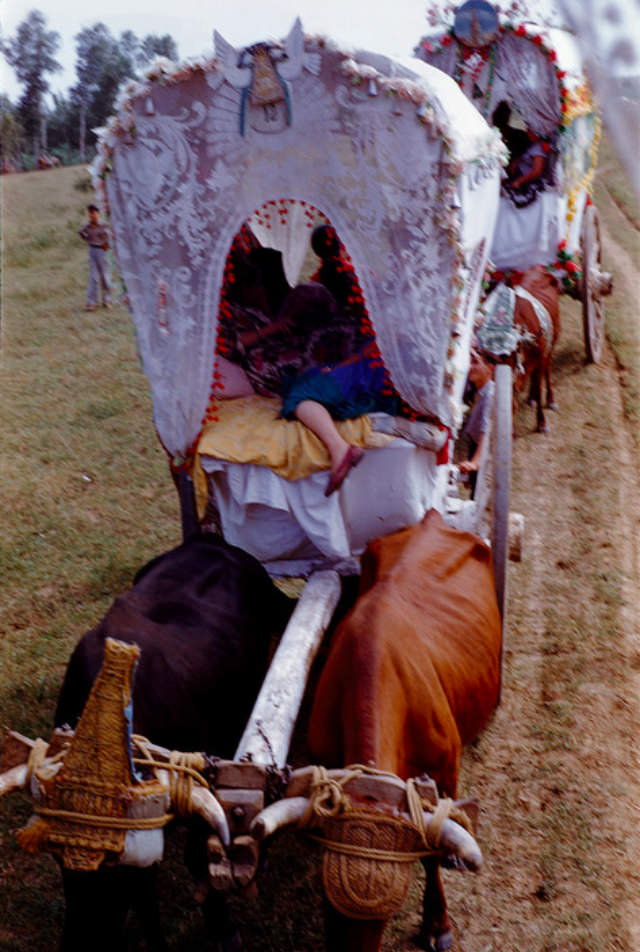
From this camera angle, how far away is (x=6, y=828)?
4027 millimetres

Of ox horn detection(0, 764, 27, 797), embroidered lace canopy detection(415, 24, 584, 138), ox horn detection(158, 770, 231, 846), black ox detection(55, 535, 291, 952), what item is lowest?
black ox detection(55, 535, 291, 952)

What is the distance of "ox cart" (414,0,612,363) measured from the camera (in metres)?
7.40

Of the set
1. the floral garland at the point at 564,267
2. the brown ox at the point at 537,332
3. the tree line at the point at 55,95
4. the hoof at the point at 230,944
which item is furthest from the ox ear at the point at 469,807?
the tree line at the point at 55,95

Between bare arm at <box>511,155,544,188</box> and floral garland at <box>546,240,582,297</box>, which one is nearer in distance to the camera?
A: bare arm at <box>511,155,544,188</box>

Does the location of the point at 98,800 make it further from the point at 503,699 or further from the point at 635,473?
the point at 635,473

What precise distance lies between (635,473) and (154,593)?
15.9 feet

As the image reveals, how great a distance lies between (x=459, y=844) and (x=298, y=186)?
2.44 metres

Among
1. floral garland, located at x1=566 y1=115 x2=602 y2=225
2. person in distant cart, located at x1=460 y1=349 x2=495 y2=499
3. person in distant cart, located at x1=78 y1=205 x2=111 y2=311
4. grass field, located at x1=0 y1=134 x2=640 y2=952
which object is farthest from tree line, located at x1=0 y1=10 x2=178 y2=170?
person in distant cart, located at x1=460 y1=349 x2=495 y2=499

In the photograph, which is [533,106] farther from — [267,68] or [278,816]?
[278,816]

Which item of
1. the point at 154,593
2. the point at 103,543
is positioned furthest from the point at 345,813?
the point at 103,543

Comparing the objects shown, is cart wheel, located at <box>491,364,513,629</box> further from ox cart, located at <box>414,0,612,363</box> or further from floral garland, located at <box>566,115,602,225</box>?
floral garland, located at <box>566,115,602,225</box>

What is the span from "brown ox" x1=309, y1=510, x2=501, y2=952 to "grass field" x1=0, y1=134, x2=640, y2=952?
0.70 m

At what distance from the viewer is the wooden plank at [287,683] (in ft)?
8.82

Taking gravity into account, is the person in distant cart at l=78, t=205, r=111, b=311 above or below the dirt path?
above
